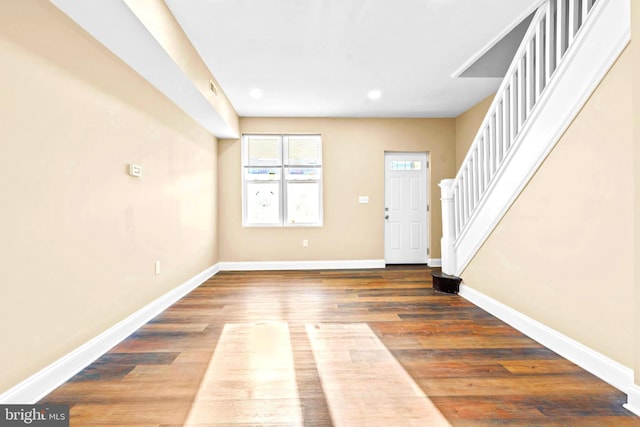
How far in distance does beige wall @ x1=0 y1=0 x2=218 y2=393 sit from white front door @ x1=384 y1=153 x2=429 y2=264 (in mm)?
3801

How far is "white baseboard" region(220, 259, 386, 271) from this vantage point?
5.09m

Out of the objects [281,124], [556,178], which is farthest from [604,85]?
→ [281,124]

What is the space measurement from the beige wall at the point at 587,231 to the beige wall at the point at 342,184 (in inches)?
111

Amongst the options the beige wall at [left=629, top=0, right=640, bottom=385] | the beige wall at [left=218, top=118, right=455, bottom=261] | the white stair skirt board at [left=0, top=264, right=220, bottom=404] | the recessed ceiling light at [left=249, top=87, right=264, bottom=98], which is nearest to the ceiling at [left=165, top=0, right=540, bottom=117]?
the recessed ceiling light at [left=249, top=87, right=264, bottom=98]

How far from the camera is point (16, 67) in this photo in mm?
1474

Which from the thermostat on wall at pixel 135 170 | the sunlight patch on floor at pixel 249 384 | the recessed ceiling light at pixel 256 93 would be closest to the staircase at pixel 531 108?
the sunlight patch on floor at pixel 249 384

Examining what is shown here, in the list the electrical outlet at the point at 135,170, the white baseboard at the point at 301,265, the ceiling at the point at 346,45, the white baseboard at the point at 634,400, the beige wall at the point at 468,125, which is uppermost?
Answer: the ceiling at the point at 346,45

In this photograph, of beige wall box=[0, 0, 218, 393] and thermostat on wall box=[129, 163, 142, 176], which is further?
thermostat on wall box=[129, 163, 142, 176]

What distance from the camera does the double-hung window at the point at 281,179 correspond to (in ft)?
16.9

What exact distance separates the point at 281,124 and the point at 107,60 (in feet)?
10.3

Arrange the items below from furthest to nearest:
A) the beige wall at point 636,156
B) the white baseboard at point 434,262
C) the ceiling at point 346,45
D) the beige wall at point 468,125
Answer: the white baseboard at point 434,262, the beige wall at point 468,125, the ceiling at point 346,45, the beige wall at point 636,156

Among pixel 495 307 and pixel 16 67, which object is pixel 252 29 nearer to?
pixel 16 67

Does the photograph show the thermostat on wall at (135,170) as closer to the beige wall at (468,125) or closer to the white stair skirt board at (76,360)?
the white stair skirt board at (76,360)

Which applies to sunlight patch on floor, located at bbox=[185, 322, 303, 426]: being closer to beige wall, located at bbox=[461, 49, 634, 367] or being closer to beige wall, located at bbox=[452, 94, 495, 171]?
beige wall, located at bbox=[461, 49, 634, 367]
